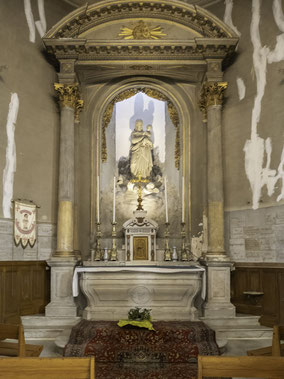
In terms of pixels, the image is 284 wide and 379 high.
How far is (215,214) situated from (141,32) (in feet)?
13.3

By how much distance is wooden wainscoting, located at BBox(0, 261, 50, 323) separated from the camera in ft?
24.0

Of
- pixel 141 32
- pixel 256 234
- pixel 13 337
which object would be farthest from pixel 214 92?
pixel 13 337

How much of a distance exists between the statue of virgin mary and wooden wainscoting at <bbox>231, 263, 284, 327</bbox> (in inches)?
111

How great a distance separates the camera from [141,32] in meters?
8.77

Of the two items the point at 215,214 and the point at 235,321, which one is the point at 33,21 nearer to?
the point at 215,214


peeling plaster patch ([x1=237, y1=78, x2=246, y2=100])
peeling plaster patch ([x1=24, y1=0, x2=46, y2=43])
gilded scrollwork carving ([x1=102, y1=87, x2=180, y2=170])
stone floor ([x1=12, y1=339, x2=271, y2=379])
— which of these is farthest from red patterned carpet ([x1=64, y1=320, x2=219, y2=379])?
peeling plaster patch ([x1=24, y1=0, x2=46, y2=43])

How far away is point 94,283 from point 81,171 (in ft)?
8.54

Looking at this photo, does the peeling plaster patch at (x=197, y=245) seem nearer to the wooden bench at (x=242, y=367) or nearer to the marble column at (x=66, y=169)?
the marble column at (x=66, y=169)

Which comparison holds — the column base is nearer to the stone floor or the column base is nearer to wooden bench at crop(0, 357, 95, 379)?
the stone floor

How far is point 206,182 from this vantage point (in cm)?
858

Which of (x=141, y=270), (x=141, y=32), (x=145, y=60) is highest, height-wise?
(x=141, y=32)

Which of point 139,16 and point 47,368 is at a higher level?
point 139,16

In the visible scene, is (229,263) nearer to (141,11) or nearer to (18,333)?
(18,333)

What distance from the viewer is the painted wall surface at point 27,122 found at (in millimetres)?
7852
